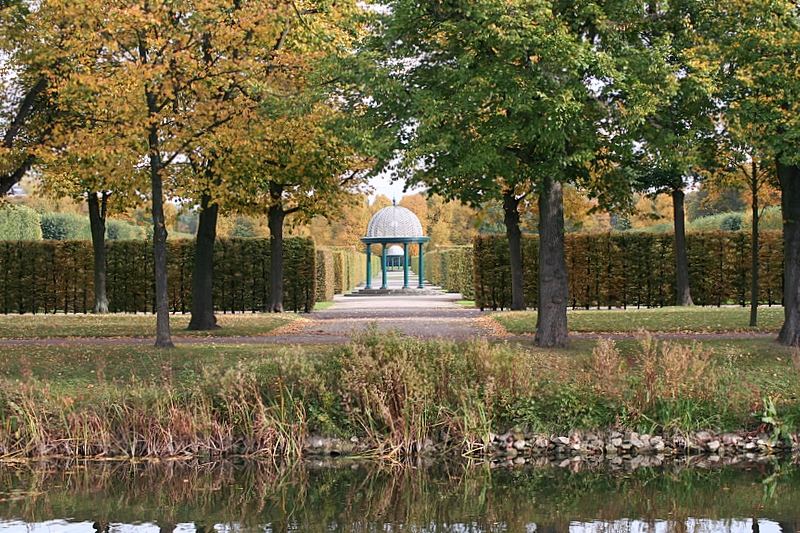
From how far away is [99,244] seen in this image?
2784cm

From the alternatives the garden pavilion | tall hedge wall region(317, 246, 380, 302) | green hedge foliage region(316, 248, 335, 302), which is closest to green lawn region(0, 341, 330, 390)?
green hedge foliage region(316, 248, 335, 302)

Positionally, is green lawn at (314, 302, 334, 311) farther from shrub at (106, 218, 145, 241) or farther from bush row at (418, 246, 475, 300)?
shrub at (106, 218, 145, 241)

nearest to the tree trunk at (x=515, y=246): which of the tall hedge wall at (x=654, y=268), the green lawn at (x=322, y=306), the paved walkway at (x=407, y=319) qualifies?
the paved walkway at (x=407, y=319)

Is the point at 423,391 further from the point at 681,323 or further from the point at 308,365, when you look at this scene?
the point at 681,323

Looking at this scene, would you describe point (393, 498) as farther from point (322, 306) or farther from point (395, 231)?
point (395, 231)

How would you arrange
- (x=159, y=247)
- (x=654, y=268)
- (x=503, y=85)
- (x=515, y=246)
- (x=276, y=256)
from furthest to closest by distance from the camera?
1. (x=654, y=268)
2. (x=276, y=256)
3. (x=515, y=246)
4. (x=159, y=247)
5. (x=503, y=85)

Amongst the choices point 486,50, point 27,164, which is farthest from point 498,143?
point 27,164

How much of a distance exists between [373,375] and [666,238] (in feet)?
64.1

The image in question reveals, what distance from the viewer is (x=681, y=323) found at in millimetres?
21281

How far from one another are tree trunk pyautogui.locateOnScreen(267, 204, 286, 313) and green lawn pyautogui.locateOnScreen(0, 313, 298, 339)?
2.54 m

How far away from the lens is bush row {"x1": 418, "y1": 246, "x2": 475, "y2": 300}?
37.7m

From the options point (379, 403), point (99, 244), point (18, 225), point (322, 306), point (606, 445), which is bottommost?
point (606, 445)

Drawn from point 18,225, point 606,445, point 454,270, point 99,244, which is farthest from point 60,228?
point 606,445

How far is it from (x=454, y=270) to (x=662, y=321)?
2233 cm
